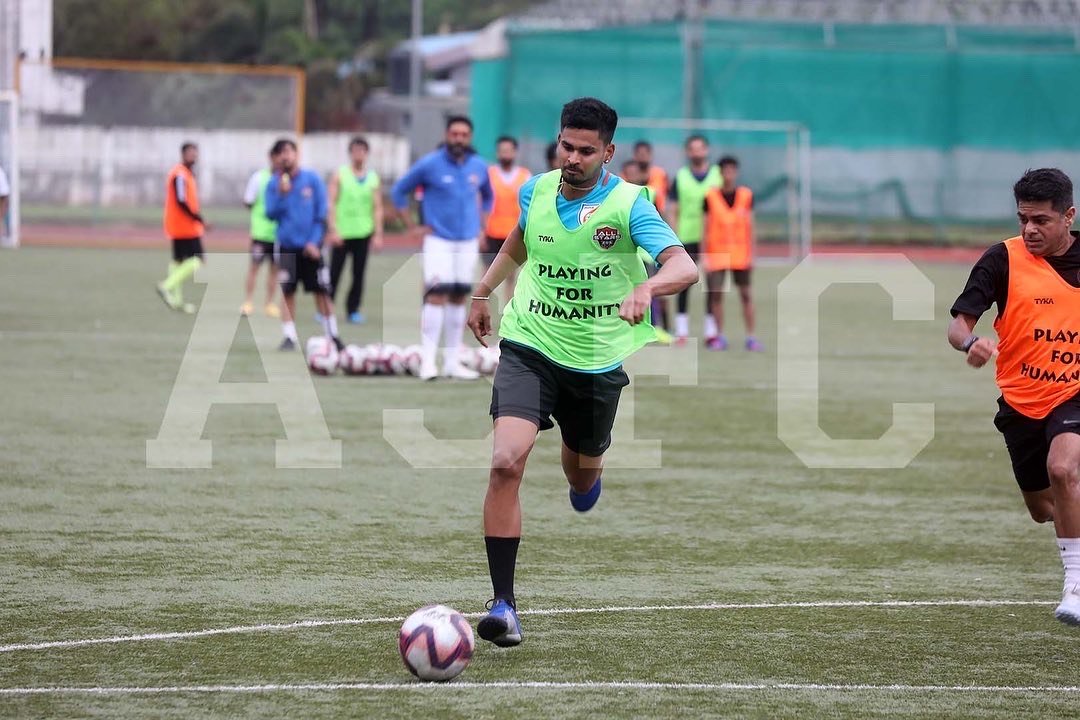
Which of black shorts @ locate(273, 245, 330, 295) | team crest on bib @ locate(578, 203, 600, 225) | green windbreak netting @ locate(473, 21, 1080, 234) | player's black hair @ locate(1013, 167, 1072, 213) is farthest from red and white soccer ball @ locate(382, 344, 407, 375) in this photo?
green windbreak netting @ locate(473, 21, 1080, 234)

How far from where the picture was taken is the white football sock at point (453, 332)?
14750mm

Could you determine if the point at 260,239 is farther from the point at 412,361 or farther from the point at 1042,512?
the point at 1042,512

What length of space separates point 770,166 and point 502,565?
29.5 meters

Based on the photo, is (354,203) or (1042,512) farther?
(354,203)

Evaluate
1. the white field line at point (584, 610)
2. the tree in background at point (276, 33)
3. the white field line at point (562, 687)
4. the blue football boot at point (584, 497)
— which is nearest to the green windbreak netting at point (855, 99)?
the tree in background at point (276, 33)

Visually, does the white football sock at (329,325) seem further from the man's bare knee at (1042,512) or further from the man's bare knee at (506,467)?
the man's bare knee at (1042,512)

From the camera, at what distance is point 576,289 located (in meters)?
6.80

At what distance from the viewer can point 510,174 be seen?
758 inches

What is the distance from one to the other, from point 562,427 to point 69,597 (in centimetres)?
221

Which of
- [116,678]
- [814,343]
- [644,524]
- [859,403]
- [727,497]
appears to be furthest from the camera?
[814,343]

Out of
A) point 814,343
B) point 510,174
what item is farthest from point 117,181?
point 814,343

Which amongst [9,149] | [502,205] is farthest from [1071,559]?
[9,149]

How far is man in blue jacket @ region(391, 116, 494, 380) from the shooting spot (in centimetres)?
1471

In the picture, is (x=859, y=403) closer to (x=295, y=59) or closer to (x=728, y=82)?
(x=728, y=82)
